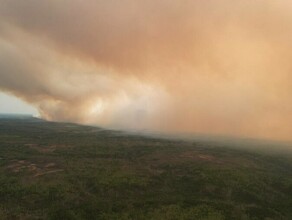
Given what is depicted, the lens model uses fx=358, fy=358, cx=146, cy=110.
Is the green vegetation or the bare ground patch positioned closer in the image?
the green vegetation

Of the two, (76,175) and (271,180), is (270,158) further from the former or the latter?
(76,175)

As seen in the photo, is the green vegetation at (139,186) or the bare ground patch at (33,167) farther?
the bare ground patch at (33,167)

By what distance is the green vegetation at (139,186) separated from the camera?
6619 centimetres

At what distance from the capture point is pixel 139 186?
83.2m

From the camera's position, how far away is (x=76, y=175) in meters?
90.3

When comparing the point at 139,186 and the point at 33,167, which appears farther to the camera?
the point at 33,167

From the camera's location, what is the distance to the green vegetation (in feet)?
217

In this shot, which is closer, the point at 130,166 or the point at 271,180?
the point at 271,180

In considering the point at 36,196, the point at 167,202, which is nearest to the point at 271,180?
the point at 167,202

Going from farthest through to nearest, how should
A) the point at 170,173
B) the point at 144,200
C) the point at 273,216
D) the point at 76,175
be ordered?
the point at 170,173 → the point at 76,175 → the point at 144,200 → the point at 273,216

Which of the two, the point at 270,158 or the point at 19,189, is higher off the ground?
the point at 270,158

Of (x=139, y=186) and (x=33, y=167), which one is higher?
(x=33, y=167)

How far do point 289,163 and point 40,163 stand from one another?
284 ft

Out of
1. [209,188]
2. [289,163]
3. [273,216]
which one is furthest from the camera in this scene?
[289,163]
